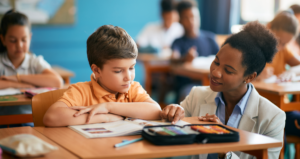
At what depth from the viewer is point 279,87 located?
237 cm

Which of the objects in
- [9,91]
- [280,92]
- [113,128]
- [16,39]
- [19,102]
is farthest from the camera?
[16,39]

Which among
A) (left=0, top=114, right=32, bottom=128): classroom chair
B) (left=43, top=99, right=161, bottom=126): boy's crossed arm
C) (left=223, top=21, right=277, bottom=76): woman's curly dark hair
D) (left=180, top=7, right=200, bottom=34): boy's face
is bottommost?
(left=0, top=114, right=32, bottom=128): classroom chair

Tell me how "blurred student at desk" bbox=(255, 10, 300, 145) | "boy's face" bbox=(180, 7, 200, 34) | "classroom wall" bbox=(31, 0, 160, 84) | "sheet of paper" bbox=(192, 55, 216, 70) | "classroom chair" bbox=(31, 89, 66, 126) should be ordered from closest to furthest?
"classroom chair" bbox=(31, 89, 66, 126), "blurred student at desk" bbox=(255, 10, 300, 145), "sheet of paper" bbox=(192, 55, 216, 70), "boy's face" bbox=(180, 7, 200, 34), "classroom wall" bbox=(31, 0, 160, 84)

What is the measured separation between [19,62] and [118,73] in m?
1.46

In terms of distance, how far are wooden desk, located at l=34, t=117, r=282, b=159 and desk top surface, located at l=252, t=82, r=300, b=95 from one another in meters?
1.25

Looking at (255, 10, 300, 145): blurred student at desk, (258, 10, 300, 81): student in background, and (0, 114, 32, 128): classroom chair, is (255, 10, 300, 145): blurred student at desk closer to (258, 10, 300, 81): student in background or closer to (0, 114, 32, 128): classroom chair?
(258, 10, 300, 81): student in background

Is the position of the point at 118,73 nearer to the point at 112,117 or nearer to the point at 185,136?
the point at 112,117

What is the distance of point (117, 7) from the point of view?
5.96m

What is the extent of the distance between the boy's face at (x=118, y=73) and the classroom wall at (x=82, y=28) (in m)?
4.40

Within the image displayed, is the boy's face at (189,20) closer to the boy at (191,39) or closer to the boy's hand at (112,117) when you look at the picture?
the boy at (191,39)

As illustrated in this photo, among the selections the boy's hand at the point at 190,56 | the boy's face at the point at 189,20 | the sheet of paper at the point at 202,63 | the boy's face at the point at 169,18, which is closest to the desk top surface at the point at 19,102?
the sheet of paper at the point at 202,63

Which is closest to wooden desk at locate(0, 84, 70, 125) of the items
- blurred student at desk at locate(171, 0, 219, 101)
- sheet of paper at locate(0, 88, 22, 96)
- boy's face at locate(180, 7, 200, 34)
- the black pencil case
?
sheet of paper at locate(0, 88, 22, 96)

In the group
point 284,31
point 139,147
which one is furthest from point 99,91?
point 284,31

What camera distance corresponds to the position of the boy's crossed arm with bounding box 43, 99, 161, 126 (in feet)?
3.92
